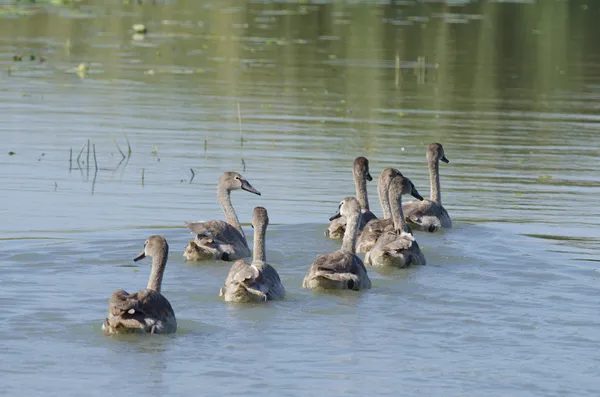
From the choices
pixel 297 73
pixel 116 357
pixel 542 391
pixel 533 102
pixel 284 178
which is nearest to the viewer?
pixel 542 391

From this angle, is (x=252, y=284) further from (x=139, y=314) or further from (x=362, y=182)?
(x=362, y=182)

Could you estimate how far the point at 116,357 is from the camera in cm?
1145

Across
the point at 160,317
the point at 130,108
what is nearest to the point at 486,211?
the point at 160,317

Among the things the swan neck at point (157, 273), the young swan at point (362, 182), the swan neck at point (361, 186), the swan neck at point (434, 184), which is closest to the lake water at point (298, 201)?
the swan neck at point (434, 184)

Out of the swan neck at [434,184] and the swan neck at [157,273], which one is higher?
the swan neck at [434,184]

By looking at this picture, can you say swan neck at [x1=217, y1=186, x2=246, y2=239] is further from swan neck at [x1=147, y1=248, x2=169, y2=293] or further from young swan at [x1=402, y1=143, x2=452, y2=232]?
swan neck at [x1=147, y1=248, x2=169, y2=293]

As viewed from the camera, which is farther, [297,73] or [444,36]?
[444,36]

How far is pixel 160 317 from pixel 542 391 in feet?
11.9

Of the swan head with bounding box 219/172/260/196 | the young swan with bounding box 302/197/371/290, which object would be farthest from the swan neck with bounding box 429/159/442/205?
the young swan with bounding box 302/197/371/290

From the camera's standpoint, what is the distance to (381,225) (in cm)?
1750

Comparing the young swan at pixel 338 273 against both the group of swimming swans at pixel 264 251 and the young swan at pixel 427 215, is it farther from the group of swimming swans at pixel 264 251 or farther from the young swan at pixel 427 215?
the young swan at pixel 427 215

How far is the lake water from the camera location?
11.4 metres

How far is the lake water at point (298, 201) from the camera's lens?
11.4 meters

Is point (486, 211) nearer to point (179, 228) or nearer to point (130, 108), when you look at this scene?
point (179, 228)
